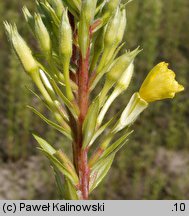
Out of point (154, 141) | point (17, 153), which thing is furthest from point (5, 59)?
point (154, 141)

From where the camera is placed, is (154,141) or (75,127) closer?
(75,127)

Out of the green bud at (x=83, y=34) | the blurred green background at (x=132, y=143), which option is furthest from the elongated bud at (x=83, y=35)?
the blurred green background at (x=132, y=143)

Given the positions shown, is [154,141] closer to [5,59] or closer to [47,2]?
[5,59]

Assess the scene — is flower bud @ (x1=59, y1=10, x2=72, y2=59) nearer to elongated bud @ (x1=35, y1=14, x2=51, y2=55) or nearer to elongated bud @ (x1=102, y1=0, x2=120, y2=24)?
elongated bud @ (x1=35, y1=14, x2=51, y2=55)

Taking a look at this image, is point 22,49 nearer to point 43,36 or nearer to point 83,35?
point 43,36

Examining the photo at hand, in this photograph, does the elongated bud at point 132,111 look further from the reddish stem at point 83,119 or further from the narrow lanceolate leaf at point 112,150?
the reddish stem at point 83,119

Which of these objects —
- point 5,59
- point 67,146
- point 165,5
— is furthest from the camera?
point 165,5
